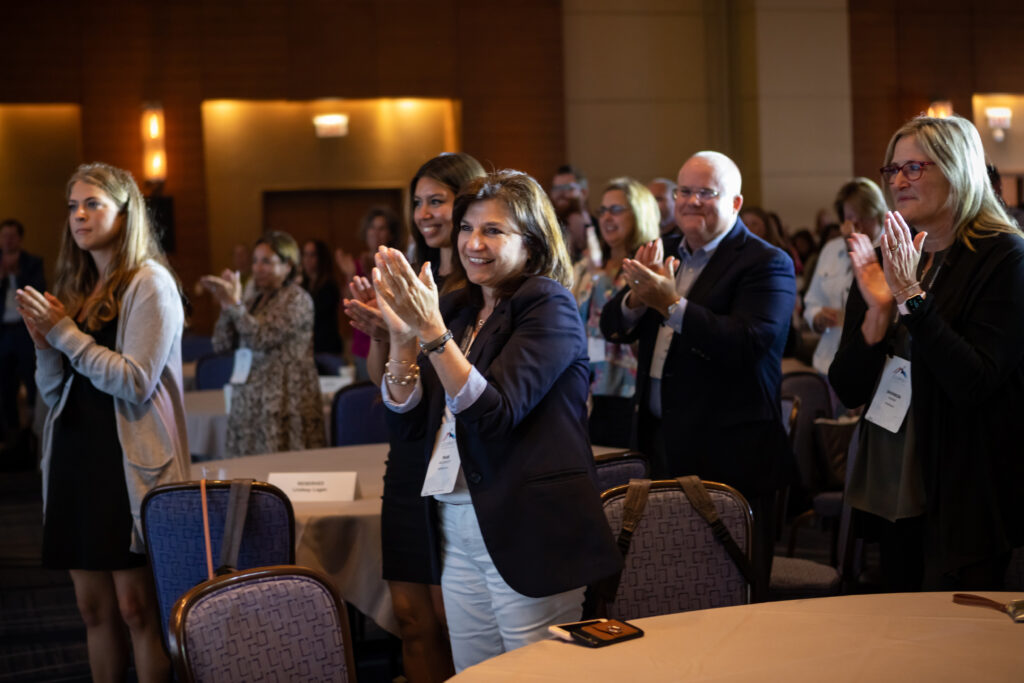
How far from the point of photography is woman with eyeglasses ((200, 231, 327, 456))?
488 centimetres

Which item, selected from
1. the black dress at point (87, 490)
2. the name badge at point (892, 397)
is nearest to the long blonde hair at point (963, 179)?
the name badge at point (892, 397)

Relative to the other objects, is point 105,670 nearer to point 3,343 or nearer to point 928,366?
point 928,366

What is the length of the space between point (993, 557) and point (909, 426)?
0.36m

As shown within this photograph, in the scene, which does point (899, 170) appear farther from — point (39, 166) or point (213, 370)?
point (39, 166)

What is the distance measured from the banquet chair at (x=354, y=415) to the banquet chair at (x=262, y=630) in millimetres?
2525

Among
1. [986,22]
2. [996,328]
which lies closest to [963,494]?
[996,328]

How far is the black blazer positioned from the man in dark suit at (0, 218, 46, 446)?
7206 mm

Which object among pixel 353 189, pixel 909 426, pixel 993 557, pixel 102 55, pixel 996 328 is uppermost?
pixel 102 55

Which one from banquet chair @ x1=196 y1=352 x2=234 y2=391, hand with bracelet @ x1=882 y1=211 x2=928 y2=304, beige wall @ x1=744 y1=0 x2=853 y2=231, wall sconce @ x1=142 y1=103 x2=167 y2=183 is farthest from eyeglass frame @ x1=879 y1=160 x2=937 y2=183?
wall sconce @ x1=142 y1=103 x2=167 y2=183

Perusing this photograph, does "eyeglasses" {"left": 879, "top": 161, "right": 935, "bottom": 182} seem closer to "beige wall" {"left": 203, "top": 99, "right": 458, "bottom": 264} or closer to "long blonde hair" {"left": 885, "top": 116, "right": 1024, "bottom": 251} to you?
"long blonde hair" {"left": 885, "top": 116, "right": 1024, "bottom": 251}

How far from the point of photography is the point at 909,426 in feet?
8.70

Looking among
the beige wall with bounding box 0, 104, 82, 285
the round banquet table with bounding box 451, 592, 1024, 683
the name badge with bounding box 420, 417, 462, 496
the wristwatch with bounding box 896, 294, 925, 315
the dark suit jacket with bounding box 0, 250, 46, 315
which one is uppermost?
the beige wall with bounding box 0, 104, 82, 285

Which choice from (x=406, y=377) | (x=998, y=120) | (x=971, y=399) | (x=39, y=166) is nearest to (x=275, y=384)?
(x=406, y=377)

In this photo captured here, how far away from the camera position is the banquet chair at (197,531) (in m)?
2.84
